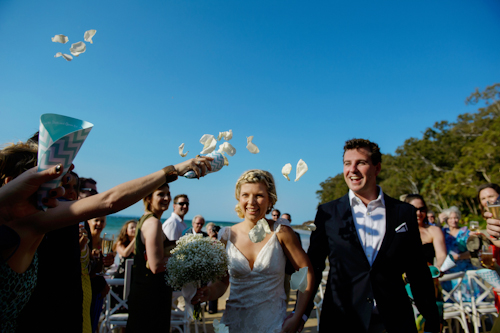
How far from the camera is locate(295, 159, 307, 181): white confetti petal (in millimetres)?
3170

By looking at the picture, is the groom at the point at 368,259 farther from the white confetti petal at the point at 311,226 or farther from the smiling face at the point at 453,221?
the smiling face at the point at 453,221

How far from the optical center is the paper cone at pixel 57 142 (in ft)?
5.27

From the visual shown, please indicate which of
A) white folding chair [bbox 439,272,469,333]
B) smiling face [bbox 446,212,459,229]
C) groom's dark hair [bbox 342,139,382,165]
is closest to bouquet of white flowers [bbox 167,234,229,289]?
groom's dark hair [bbox 342,139,382,165]


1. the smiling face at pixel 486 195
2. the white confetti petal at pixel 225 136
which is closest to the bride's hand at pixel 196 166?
the white confetti petal at pixel 225 136

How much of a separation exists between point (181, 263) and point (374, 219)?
1.96 m

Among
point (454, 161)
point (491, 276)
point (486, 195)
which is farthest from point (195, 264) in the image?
point (454, 161)

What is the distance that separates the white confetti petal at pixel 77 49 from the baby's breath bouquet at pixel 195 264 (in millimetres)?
1936

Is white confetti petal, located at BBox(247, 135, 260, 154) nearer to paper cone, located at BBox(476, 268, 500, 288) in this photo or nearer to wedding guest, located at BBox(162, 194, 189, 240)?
paper cone, located at BBox(476, 268, 500, 288)

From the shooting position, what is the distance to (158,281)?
12.7ft

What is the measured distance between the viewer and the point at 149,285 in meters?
3.84

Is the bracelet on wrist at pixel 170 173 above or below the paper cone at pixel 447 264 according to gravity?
above

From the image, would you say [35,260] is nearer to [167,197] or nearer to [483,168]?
[167,197]

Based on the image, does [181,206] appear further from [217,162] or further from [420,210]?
[217,162]

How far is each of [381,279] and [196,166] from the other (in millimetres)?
2041
